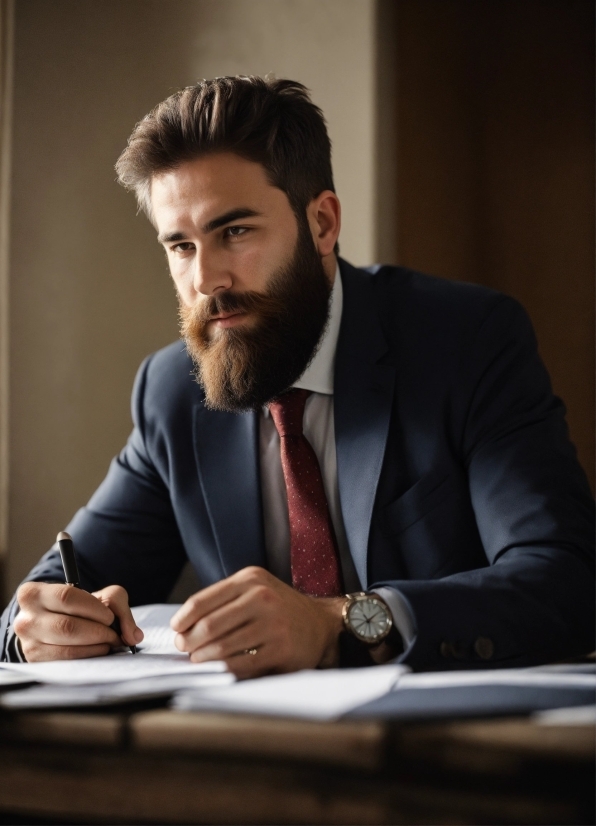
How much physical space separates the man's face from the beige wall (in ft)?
3.03

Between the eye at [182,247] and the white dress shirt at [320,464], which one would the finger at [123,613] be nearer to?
the white dress shirt at [320,464]

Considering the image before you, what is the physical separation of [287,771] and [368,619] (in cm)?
44

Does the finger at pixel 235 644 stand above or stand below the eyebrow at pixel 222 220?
below

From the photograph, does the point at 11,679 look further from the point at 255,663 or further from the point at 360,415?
the point at 360,415

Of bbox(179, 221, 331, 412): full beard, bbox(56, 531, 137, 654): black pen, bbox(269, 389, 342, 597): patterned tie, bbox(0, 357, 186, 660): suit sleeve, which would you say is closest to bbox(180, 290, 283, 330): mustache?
bbox(179, 221, 331, 412): full beard

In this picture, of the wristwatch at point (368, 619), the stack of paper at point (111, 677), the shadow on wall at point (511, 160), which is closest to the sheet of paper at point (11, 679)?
the stack of paper at point (111, 677)

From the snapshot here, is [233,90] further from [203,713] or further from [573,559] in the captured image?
[203,713]

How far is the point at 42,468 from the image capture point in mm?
2619

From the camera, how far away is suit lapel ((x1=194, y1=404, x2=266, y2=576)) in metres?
1.69

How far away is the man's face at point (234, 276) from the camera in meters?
1.67

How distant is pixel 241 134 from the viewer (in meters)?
1.74

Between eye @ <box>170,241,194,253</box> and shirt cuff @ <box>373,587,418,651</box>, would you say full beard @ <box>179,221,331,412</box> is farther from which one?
shirt cuff @ <box>373,587,418,651</box>

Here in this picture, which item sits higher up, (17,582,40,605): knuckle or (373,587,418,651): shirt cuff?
(373,587,418,651): shirt cuff

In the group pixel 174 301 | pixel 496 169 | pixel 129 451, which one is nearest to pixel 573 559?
pixel 129 451
